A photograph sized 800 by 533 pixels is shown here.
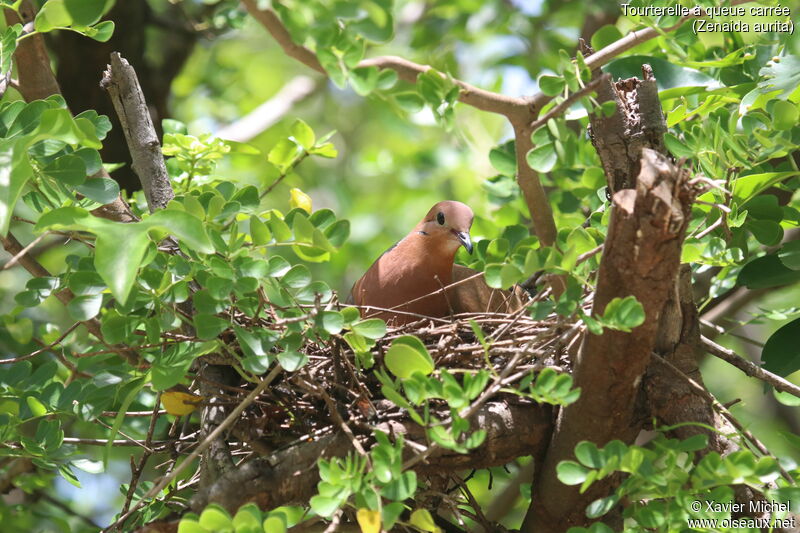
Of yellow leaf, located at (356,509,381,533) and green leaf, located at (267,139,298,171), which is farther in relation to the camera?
green leaf, located at (267,139,298,171)

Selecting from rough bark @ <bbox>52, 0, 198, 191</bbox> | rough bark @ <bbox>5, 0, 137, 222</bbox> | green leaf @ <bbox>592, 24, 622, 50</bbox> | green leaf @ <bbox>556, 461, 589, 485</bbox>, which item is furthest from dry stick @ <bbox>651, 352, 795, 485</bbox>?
rough bark @ <bbox>52, 0, 198, 191</bbox>

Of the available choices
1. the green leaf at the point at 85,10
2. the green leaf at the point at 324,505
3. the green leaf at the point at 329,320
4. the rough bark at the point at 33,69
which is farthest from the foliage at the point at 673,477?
the rough bark at the point at 33,69

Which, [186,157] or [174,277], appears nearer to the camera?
[174,277]

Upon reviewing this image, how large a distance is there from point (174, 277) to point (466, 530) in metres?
1.12

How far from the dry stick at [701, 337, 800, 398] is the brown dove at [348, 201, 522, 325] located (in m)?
0.81

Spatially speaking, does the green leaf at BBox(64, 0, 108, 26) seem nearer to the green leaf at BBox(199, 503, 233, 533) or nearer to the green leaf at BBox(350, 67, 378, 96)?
the green leaf at BBox(350, 67, 378, 96)

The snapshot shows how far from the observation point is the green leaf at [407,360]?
7.11ft

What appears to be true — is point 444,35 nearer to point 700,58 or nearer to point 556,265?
point 700,58

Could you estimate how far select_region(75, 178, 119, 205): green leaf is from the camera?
2.40 meters

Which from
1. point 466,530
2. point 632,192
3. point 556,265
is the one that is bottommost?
point 466,530

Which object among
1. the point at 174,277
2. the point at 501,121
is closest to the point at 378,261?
the point at 174,277

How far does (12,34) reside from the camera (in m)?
2.51

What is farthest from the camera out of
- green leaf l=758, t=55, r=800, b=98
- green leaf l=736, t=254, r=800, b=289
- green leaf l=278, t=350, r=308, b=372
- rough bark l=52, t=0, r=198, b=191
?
rough bark l=52, t=0, r=198, b=191

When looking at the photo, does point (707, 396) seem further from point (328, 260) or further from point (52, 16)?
point (52, 16)
